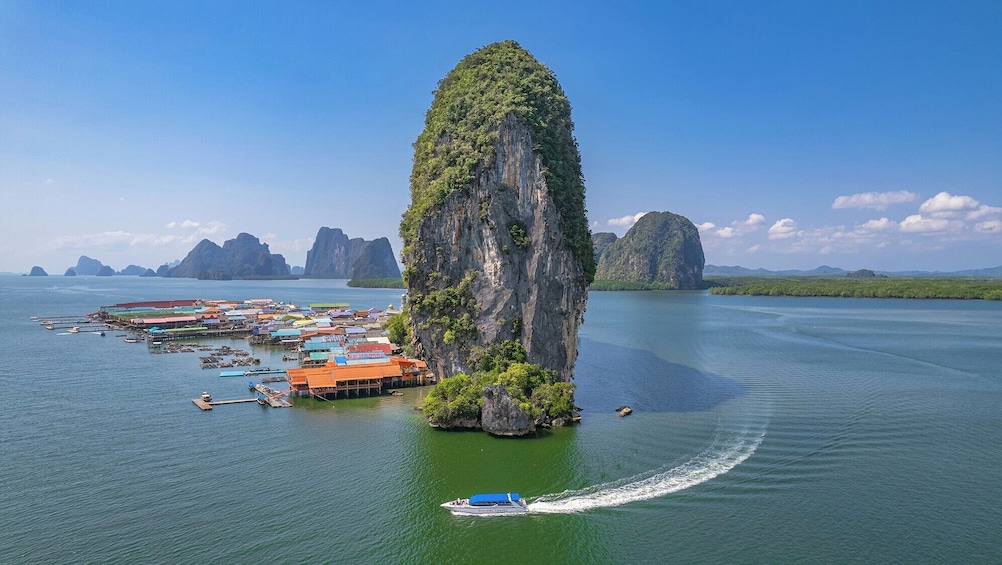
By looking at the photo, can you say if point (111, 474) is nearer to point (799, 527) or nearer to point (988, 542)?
point (799, 527)

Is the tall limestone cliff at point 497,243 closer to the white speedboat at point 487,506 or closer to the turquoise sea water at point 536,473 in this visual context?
the turquoise sea water at point 536,473

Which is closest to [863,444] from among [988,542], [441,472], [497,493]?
[988,542]

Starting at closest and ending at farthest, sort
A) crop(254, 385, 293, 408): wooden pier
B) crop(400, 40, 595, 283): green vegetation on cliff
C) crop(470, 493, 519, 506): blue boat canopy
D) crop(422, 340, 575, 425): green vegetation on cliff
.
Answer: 1. crop(470, 493, 519, 506): blue boat canopy
2. crop(422, 340, 575, 425): green vegetation on cliff
3. crop(400, 40, 595, 283): green vegetation on cliff
4. crop(254, 385, 293, 408): wooden pier

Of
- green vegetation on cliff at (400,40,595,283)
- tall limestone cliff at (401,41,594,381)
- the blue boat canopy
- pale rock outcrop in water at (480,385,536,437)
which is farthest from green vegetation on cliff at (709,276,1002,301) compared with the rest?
the blue boat canopy

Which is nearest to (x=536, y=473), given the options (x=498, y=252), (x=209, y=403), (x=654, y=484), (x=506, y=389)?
(x=654, y=484)

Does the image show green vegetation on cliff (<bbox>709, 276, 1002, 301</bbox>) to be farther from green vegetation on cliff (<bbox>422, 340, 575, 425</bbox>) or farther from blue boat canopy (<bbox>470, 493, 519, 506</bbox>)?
blue boat canopy (<bbox>470, 493, 519, 506</bbox>)

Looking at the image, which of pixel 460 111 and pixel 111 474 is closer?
pixel 111 474
